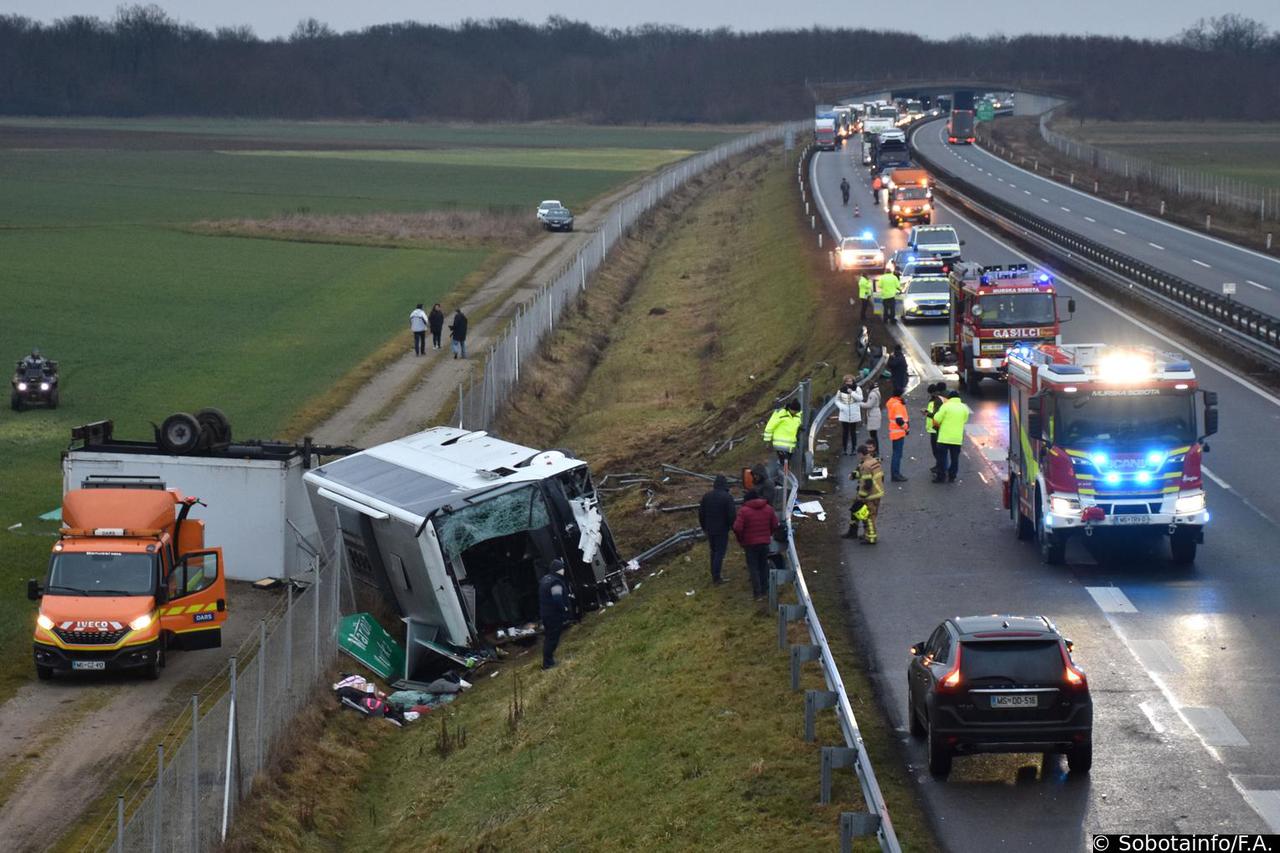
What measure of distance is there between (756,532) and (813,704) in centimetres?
628

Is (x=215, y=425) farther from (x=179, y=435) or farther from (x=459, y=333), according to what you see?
(x=459, y=333)

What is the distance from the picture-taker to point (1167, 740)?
1708 centimetres

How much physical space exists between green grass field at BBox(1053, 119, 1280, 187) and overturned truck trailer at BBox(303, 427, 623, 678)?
85139 mm

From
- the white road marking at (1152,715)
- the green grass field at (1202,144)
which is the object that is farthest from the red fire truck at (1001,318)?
the green grass field at (1202,144)

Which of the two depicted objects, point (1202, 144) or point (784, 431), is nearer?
point (784, 431)

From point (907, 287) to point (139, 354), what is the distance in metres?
22.8

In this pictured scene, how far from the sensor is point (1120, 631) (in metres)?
21.2

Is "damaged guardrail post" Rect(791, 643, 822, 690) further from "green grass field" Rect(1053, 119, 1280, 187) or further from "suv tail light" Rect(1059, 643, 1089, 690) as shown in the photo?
"green grass field" Rect(1053, 119, 1280, 187)

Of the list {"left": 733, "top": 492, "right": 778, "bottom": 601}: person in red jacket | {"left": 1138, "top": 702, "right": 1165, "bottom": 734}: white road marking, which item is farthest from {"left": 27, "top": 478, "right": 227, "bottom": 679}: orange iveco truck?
{"left": 1138, "top": 702, "right": 1165, "bottom": 734}: white road marking

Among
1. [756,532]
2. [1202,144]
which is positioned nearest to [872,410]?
[756,532]

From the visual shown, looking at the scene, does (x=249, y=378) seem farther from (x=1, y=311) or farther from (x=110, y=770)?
(x=110, y=770)

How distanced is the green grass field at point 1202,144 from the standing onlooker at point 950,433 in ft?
259

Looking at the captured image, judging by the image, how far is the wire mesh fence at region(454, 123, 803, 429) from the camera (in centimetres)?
3906

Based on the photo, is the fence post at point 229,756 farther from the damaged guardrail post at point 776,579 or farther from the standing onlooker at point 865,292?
the standing onlooker at point 865,292
